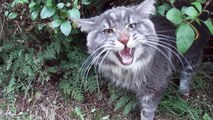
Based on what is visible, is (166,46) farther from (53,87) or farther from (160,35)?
(53,87)

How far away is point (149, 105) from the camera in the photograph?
10.4ft

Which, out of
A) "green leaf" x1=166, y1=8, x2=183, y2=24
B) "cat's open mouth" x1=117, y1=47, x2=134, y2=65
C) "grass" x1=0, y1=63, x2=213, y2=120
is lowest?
"grass" x1=0, y1=63, x2=213, y2=120

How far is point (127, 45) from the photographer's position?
2621mm

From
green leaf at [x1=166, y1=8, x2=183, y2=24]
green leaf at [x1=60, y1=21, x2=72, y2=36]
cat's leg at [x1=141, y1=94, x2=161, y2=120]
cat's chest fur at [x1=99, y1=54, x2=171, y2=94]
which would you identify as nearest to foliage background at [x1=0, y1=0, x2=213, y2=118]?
cat's leg at [x1=141, y1=94, x2=161, y2=120]

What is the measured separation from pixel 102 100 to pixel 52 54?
0.60 meters

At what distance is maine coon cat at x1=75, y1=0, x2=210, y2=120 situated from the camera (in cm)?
270

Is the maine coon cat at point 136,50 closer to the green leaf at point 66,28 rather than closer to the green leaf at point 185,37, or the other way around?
the green leaf at point 66,28

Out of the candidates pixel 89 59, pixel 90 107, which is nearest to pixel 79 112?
pixel 90 107

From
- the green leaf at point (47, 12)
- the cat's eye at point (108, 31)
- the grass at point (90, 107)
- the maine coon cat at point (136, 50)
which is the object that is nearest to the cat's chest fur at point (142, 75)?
the maine coon cat at point (136, 50)

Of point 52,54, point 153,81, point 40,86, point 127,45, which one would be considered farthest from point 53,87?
point 127,45

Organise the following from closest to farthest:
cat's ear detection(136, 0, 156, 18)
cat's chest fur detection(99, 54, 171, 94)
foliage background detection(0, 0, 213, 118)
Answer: cat's ear detection(136, 0, 156, 18)
cat's chest fur detection(99, 54, 171, 94)
foliage background detection(0, 0, 213, 118)

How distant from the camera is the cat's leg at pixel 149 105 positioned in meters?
3.14

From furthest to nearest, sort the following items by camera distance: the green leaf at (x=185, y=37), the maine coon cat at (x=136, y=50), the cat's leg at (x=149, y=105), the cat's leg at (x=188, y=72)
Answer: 1. the cat's leg at (x=188, y=72)
2. the cat's leg at (x=149, y=105)
3. the maine coon cat at (x=136, y=50)
4. the green leaf at (x=185, y=37)

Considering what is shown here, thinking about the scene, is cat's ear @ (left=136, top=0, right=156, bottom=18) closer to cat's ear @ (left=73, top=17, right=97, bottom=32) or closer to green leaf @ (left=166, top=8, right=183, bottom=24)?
cat's ear @ (left=73, top=17, right=97, bottom=32)
